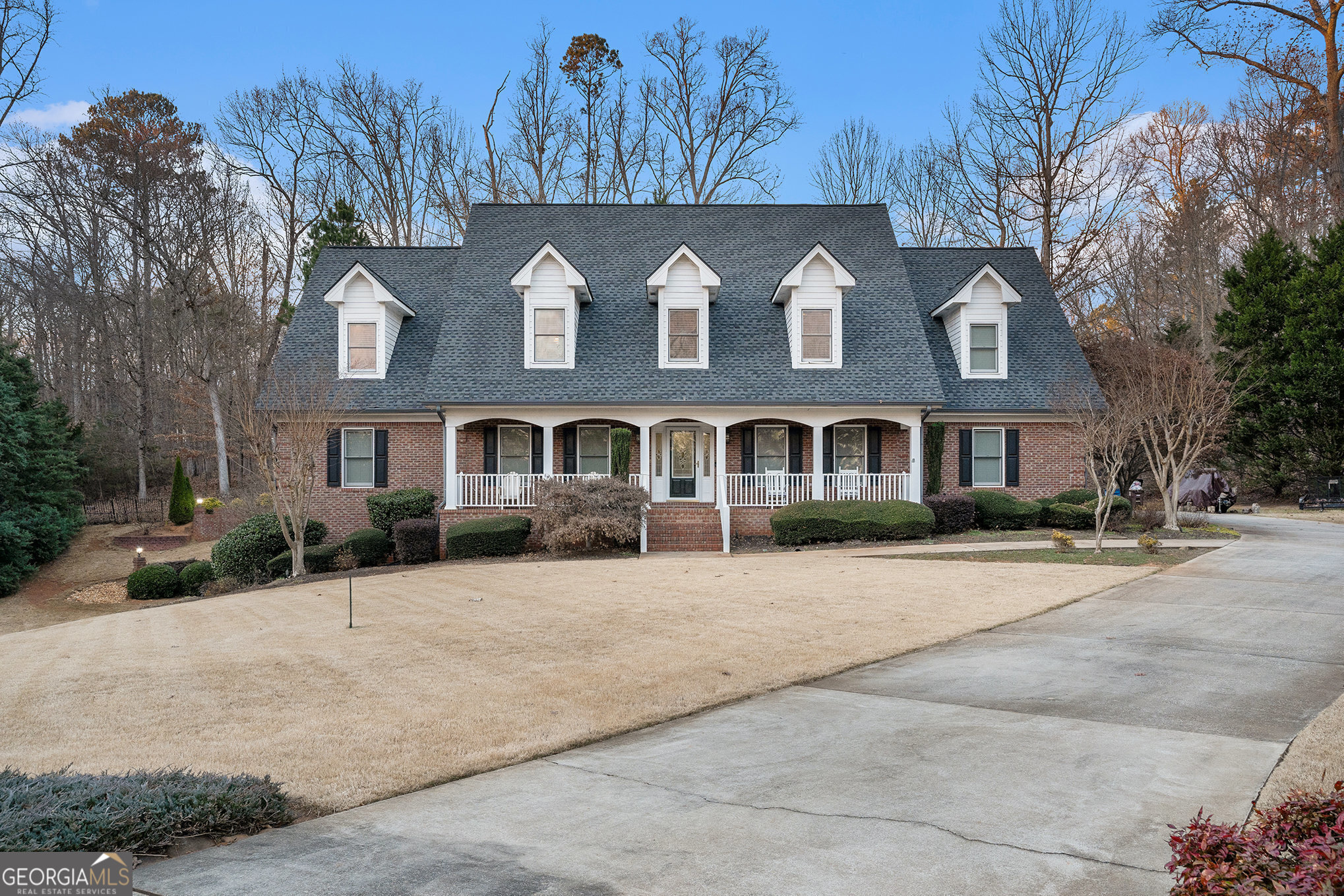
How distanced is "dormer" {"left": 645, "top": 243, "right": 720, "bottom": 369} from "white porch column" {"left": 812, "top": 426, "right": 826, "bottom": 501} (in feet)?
11.1

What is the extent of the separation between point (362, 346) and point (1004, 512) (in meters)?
17.0

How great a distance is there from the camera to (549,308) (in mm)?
21750

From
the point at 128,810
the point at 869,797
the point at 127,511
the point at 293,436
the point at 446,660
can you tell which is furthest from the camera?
the point at 127,511

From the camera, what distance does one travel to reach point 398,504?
20062 mm

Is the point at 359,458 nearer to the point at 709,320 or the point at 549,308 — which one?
the point at 549,308

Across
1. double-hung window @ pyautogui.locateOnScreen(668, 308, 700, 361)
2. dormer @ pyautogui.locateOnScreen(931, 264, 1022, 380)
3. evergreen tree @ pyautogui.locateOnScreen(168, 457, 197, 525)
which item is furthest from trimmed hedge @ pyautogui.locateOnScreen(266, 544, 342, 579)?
dormer @ pyautogui.locateOnScreen(931, 264, 1022, 380)

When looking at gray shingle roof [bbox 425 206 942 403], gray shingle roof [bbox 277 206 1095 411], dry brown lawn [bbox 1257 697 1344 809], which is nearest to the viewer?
dry brown lawn [bbox 1257 697 1344 809]

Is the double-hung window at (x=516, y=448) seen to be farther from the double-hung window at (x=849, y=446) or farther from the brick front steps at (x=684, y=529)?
the double-hung window at (x=849, y=446)

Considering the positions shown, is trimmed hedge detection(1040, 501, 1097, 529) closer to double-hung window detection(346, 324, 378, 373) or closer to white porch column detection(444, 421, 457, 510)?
white porch column detection(444, 421, 457, 510)

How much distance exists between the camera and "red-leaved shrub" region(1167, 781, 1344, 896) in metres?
2.50

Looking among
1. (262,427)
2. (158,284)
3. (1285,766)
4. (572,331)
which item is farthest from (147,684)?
(158,284)

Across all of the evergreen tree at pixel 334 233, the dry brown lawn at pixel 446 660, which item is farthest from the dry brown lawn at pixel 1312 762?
the evergreen tree at pixel 334 233

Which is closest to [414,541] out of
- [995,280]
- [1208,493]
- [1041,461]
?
[1041,461]

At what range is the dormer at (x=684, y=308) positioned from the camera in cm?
2169
